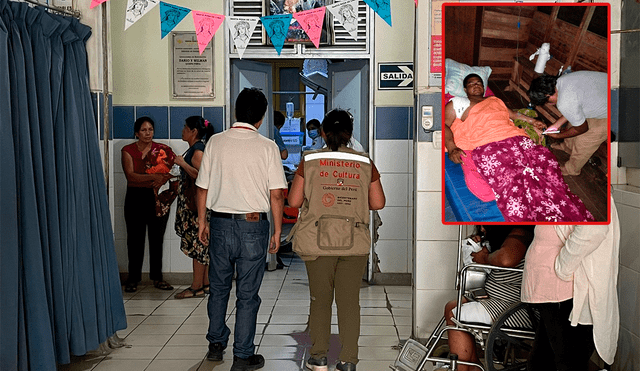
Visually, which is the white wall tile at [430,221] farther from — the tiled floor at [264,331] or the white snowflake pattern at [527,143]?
the white snowflake pattern at [527,143]

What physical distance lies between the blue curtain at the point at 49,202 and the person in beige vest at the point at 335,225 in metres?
1.15

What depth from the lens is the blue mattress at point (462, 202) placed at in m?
2.52

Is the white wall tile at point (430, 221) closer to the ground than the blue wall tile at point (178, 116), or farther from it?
closer to the ground

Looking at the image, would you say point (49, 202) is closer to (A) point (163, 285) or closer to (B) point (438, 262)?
(B) point (438, 262)


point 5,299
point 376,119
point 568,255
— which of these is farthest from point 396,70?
point 5,299

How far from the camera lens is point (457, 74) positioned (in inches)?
101

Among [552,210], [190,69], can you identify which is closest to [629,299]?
[552,210]

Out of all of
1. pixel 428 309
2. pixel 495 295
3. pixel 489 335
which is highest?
pixel 495 295

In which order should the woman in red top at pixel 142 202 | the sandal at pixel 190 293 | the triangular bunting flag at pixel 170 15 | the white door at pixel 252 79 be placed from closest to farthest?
the triangular bunting flag at pixel 170 15
the sandal at pixel 190 293
the woman in red top at pixel 142 202
the white door at pixel 252 79

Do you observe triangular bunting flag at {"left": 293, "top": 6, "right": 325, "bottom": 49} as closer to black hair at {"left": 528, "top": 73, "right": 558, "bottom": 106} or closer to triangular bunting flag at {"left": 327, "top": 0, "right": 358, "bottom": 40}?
triangular bunting flag at {"left": 327, "top": 0, "right": 358, "bottom": 40}

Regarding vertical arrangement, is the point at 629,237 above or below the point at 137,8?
below

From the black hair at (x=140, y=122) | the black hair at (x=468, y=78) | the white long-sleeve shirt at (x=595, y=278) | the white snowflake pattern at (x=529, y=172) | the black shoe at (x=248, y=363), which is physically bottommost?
the black shoe at (x=248, y=363)

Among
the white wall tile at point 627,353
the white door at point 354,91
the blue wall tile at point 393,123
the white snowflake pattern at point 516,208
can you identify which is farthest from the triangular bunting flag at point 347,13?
the white wall tile at point 627,353

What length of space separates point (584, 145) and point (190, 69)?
3.98 m
